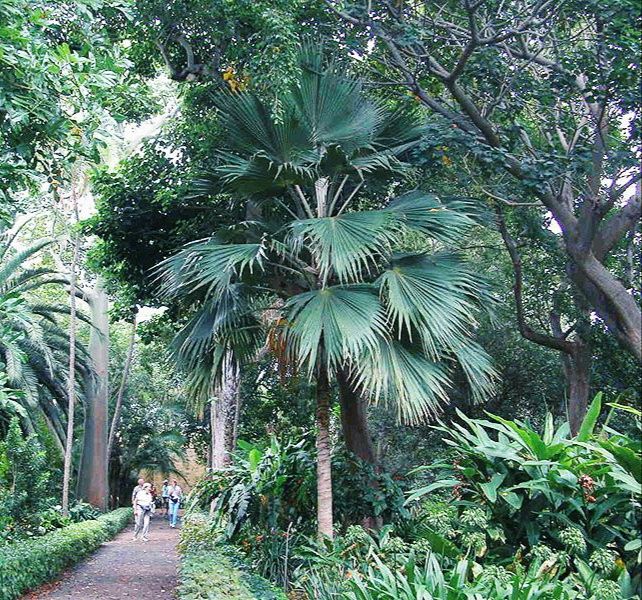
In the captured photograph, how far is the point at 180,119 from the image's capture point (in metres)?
14.7

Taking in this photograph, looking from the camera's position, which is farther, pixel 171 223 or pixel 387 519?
pixel 171 223

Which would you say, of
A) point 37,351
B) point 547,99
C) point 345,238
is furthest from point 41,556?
point 37,351

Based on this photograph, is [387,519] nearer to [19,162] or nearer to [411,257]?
[411,257]

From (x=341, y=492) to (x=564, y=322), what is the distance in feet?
29.1

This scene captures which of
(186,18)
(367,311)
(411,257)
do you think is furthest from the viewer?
(186,18)

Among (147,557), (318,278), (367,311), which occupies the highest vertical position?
(318,278)

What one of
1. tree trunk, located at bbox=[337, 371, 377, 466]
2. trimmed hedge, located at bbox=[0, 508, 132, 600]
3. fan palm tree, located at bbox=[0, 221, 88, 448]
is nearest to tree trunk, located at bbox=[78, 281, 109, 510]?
fan palm tree, located at bbox=[0, 221, 88, 448]

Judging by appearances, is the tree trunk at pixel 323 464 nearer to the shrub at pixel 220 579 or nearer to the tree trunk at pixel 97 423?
the shrub at pixel 220 579

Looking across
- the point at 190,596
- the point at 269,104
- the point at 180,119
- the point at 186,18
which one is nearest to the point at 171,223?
the point at 180,119

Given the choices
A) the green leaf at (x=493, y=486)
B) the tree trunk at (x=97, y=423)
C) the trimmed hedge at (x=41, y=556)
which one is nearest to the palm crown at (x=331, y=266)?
Result: the green leaf at (x=493, y=486)

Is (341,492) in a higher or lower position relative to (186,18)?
lower

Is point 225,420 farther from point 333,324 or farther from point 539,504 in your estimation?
point 539,504

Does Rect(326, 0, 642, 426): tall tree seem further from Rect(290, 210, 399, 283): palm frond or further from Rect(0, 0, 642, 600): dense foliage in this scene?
Rect(290, 210, 399, 283): palm frond

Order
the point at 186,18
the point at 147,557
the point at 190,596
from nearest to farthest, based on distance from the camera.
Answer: the point at 190,596
the point at 186,18
the point at 147,557
